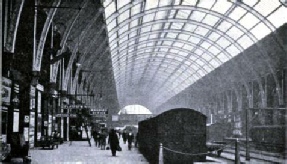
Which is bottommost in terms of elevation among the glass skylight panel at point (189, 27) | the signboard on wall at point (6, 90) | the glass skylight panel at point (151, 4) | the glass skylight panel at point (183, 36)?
the signboard on wall at point (6, 90)

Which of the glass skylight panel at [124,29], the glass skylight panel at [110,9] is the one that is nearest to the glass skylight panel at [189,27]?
the glass skylight panel at [124,29]

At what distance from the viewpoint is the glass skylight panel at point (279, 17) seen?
32353 mm

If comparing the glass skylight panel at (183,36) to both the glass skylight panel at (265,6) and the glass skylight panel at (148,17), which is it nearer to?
the glass skylight panel at (148,17)

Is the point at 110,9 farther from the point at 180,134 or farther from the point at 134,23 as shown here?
the point at 180,134

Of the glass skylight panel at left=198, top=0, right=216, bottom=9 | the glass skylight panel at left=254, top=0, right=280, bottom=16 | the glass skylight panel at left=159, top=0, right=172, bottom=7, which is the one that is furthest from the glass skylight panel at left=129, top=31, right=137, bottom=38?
the glass skylight panel at left=254, top=0, right=280, bottom=16

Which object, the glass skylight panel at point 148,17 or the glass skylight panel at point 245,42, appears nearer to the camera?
the glass skylight panel at point 148,17

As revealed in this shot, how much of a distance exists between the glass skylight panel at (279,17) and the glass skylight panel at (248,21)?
7.37 feet

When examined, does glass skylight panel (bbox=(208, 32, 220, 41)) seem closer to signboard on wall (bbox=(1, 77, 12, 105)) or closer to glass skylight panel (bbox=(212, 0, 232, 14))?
glass skylight panel (bbox=(212, 0, 232, 14))

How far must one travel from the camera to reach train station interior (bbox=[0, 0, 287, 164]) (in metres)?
15.1

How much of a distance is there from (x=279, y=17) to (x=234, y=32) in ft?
27.9

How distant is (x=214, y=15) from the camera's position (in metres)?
37.5

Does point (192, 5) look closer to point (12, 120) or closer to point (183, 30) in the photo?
point (183, 30)

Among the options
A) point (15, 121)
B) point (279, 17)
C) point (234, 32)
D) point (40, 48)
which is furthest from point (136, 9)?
point (15, 121)

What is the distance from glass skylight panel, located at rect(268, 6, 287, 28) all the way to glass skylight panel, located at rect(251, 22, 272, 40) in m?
2.22
